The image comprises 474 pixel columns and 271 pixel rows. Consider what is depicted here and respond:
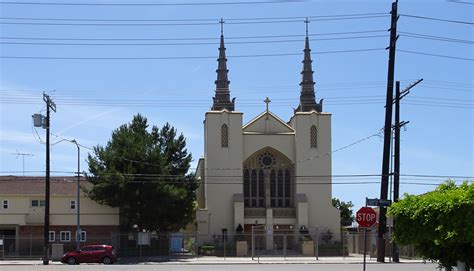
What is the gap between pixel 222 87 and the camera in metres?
75.1

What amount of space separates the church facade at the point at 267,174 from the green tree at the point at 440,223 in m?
47.6

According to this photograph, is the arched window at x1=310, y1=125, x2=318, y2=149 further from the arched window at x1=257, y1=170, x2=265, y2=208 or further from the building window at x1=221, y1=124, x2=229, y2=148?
the building window at x1=221, y1=124, x2=229, y2=148

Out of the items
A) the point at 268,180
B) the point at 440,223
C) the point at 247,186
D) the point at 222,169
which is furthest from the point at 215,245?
the point at 440,223

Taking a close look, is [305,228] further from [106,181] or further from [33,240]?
[33,240]

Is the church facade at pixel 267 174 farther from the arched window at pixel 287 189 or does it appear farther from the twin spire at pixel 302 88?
the twin spire at pixel 302 88

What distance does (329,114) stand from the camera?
70.9m

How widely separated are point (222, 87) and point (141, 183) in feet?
64.1

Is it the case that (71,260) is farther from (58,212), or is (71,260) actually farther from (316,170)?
(316,170)

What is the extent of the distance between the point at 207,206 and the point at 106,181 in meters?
13.8

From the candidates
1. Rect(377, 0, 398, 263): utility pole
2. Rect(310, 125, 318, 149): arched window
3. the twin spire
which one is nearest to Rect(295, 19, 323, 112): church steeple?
the twin spire

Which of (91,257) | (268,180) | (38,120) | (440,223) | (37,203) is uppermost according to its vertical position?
(38,120)

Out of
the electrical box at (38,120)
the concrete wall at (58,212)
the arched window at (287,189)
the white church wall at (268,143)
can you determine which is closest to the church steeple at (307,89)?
the white church wall at (268,143)

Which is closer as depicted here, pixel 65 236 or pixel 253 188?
pixel 65 236

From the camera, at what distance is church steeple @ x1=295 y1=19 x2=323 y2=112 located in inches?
2891
